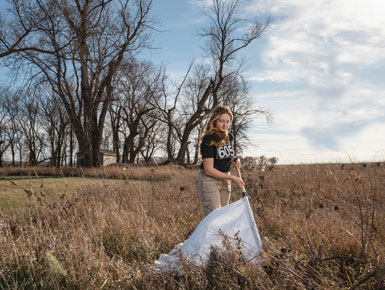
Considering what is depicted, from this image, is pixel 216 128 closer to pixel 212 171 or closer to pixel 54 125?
pixel 212 171

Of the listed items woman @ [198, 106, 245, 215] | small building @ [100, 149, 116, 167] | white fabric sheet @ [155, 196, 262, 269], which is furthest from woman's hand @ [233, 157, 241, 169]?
small building @ [100, 149, 116, 167]

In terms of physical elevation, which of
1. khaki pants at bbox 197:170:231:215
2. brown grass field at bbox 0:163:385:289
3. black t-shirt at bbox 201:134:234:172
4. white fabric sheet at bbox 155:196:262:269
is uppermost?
black t-shirt at bbox 201:134:234:172

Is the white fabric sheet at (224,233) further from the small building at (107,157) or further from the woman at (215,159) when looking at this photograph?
the small building at (107,157)

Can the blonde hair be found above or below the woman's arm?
above

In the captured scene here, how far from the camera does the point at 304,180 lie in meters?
9.70

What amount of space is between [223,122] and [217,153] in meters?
0.41

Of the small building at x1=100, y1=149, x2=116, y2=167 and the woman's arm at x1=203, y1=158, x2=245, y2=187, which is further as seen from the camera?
the small building at x1=100, y1=149, x2=116, y2=167

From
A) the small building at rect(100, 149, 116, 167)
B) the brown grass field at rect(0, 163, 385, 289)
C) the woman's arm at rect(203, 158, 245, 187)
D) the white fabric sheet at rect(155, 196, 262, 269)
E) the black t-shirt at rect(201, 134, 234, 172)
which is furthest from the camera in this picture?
the small building at rect(100, 149, 116, 167)

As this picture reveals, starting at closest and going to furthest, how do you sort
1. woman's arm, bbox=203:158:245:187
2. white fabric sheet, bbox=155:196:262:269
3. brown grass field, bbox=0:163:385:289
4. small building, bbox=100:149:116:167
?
brown grass field, bbox=0:163:385:289
white fabric sheet, bbox=155:196:262:269
woman's arm, bbox=203:158:245:187
small building, bbox=100:149:116:167

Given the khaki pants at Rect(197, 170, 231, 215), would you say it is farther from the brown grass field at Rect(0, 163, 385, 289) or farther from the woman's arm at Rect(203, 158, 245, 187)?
the brown grass field at Rect(0, 163, 385, 289)

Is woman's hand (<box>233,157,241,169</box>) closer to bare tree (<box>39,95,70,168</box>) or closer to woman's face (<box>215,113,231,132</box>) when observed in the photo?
woman's face (<box>215,113,231,132</box>)

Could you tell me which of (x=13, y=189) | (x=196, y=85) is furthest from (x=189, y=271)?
(x=196, y=85)

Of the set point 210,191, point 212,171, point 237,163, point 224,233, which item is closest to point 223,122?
point 237,163

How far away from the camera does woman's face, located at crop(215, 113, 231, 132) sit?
→ 13.2 ft
